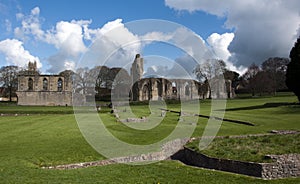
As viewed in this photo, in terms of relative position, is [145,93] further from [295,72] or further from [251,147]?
[251,147]

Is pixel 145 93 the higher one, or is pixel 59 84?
pixel 59 84

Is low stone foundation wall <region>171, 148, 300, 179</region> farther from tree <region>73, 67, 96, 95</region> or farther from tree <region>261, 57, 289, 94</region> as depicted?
tree <region>261, 57, 289, 94</region>

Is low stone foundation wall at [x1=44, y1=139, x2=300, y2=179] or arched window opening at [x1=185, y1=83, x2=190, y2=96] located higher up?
arched window opening at [x1=185, y1=83, x2=190, y2=96]

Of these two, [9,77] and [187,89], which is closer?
[187,89]

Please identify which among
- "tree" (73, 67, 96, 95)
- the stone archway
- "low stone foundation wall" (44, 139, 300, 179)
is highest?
"tree" (73, 67, 96, 95)

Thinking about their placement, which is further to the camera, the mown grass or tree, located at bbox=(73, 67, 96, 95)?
tree, located at bbox=(73, 67, 96, 95)

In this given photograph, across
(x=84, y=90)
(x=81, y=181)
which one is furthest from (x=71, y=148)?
(x=84, y=90)

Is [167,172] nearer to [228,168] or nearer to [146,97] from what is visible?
[228,168]

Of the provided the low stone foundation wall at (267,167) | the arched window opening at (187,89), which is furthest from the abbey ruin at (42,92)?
the low stone foundation wall at (267,167)

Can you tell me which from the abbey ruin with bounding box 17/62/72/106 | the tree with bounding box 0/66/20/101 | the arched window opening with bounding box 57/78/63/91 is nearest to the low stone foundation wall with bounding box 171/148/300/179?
the abbey ruin with bounding box 17/62/72/106

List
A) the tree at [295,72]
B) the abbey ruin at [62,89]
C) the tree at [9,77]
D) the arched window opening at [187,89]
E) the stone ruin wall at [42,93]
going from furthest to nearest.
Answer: the tree at [9,77] < the stone ruin wall at [42,93] < the abbey ruin at [62,89] < the arched window opening at [187,89] < the tree at [295,72]

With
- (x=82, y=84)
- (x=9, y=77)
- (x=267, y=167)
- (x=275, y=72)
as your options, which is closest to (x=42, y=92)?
(x=82, y=84)

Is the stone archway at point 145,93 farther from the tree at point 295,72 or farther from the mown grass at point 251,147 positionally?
the mown grass at point 251,147

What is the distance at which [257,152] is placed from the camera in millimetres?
13516
